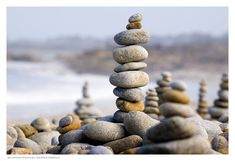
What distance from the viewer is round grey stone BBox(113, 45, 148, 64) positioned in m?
6.57

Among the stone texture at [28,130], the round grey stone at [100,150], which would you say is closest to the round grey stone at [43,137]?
the stone texture at [28,130]

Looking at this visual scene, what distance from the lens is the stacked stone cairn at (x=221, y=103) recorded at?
11.7 metres

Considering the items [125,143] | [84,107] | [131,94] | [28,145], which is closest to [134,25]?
[131,94]

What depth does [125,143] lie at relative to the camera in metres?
6.12

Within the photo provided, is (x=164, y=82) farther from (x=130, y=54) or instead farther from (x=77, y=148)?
(x=77, y=148)

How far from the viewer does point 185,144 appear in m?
4.87

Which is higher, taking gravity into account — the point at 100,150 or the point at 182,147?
the point at 182,147

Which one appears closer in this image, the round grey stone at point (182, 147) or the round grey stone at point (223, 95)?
the round grey stone at point (182, 147)

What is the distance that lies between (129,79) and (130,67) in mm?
172

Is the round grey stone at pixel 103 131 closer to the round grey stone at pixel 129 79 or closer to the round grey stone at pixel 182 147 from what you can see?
the round grey stone at pixel 129 79

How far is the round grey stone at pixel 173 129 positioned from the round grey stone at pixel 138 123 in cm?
129
